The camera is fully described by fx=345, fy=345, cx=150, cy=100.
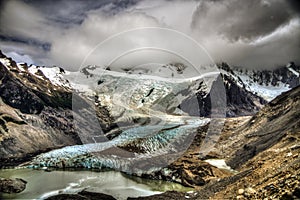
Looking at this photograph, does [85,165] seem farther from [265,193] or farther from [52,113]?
[52,113]

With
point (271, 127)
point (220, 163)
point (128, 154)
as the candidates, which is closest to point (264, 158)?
point (220, 163)

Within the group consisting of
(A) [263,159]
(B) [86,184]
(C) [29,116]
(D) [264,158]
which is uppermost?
(C) [29,116]

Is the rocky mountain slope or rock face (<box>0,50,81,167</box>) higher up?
rock face (<box>0,50,81,167</box>)

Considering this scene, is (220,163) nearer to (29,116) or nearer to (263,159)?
(263,159)

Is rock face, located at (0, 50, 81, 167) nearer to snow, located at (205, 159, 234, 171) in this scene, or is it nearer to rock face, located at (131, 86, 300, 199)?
→ snow, located at (205, 159, 234, 171)

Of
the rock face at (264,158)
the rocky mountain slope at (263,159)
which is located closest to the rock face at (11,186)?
the rocky mountain slope at (263,159)

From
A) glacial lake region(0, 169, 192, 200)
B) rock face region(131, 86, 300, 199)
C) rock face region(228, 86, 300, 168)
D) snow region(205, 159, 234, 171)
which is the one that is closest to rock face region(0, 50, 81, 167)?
glacial lake region(0, 169, 192, 200)

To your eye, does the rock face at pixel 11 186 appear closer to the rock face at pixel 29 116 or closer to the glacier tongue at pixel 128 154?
the glacier tongue at pixel 128 154

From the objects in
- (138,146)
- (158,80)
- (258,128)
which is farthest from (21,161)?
(158,80)
